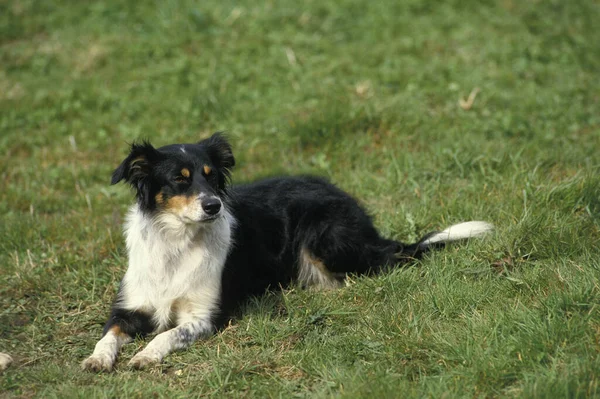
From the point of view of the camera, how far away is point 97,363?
3799 millimetres

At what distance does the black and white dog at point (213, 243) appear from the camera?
4062 millimetres

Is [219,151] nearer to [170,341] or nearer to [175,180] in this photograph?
[175,180]

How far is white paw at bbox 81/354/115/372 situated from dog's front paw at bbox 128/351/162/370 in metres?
0.11

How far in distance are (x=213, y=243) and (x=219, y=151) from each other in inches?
22.4

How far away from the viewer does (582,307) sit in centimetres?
366

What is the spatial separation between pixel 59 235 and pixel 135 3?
5423 millimetres

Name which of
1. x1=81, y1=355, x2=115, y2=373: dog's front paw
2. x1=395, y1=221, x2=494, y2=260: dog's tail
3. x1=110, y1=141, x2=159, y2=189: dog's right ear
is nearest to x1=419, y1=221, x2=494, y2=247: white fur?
x1=395, y1=221, x2=494, y2=260: dog's tail

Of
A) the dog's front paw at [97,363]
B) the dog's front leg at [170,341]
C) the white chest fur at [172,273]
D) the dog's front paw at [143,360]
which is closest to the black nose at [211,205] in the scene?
the white chest fur at [172,273]

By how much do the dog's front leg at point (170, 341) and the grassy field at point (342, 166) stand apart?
0.25ft

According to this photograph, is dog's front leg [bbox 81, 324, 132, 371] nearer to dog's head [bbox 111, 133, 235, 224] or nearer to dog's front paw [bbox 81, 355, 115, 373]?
dog's front paw [bbox 81, 355, 115, 373]

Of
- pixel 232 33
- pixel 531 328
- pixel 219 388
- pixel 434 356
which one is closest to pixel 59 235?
pixel 219 388

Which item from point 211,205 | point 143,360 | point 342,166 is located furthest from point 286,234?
point 342,166

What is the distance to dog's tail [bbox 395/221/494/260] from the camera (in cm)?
475

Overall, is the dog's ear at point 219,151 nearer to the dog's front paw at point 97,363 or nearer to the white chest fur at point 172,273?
the white chest fur at point 172,273
